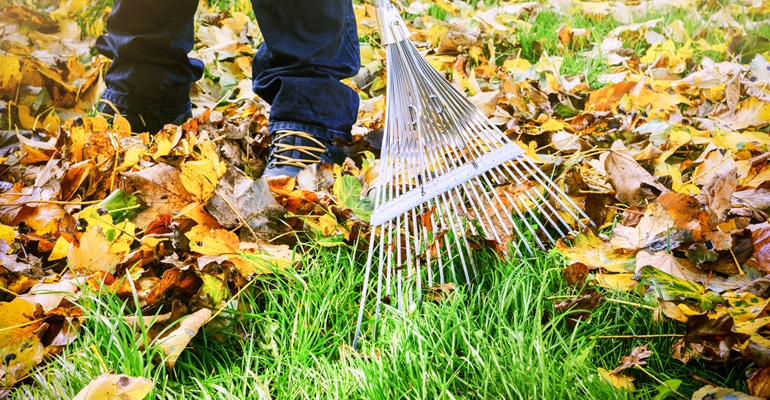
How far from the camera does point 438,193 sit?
1.30m

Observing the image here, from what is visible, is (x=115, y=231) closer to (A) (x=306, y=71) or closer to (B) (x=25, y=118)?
(A) (x=306, y=71)

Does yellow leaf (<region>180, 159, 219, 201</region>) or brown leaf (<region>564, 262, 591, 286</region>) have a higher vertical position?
yellow leaf (<region>180, 159, 219, 201</region>)

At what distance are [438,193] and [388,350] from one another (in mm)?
420

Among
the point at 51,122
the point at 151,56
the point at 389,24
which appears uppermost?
the point at 389,24

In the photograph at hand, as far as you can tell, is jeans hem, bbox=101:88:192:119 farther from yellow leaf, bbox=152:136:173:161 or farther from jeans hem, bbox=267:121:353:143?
jeans hem, bbox=267:121:353:143

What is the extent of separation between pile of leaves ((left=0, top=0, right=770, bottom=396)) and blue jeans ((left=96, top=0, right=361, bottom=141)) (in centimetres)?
14

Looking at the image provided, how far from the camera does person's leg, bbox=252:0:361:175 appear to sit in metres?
1.56

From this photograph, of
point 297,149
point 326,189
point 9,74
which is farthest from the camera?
point 9,74

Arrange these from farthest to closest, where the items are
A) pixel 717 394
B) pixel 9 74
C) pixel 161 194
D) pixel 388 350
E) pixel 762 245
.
Result: pixel 9 74 < pixel 161 194 < pixel 762 245 < pixel 388 350 < pixel 717 394

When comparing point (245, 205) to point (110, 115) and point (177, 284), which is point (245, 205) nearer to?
point (177, 284)

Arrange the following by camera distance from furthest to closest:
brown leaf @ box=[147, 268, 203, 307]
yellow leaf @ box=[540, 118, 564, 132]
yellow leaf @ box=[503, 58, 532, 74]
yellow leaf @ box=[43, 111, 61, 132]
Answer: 1. yellow leaf @ box=[503, 58, 532, 74]
2. yellow leaf @ box=[43, 111, 61, 132]
3. yellow leaf @ box=[540, 118, 564, 132]
4. brown leaf @ box=[147, 268, 203, 307]

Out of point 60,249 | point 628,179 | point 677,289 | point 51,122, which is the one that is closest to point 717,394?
point 677,289

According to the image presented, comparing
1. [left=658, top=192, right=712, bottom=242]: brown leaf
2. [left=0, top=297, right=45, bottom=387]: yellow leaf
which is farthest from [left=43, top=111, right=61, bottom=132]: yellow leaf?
[left=658, top=192, right=712, bottom=242]: brown leaf

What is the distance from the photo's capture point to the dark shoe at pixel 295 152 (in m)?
1.59
